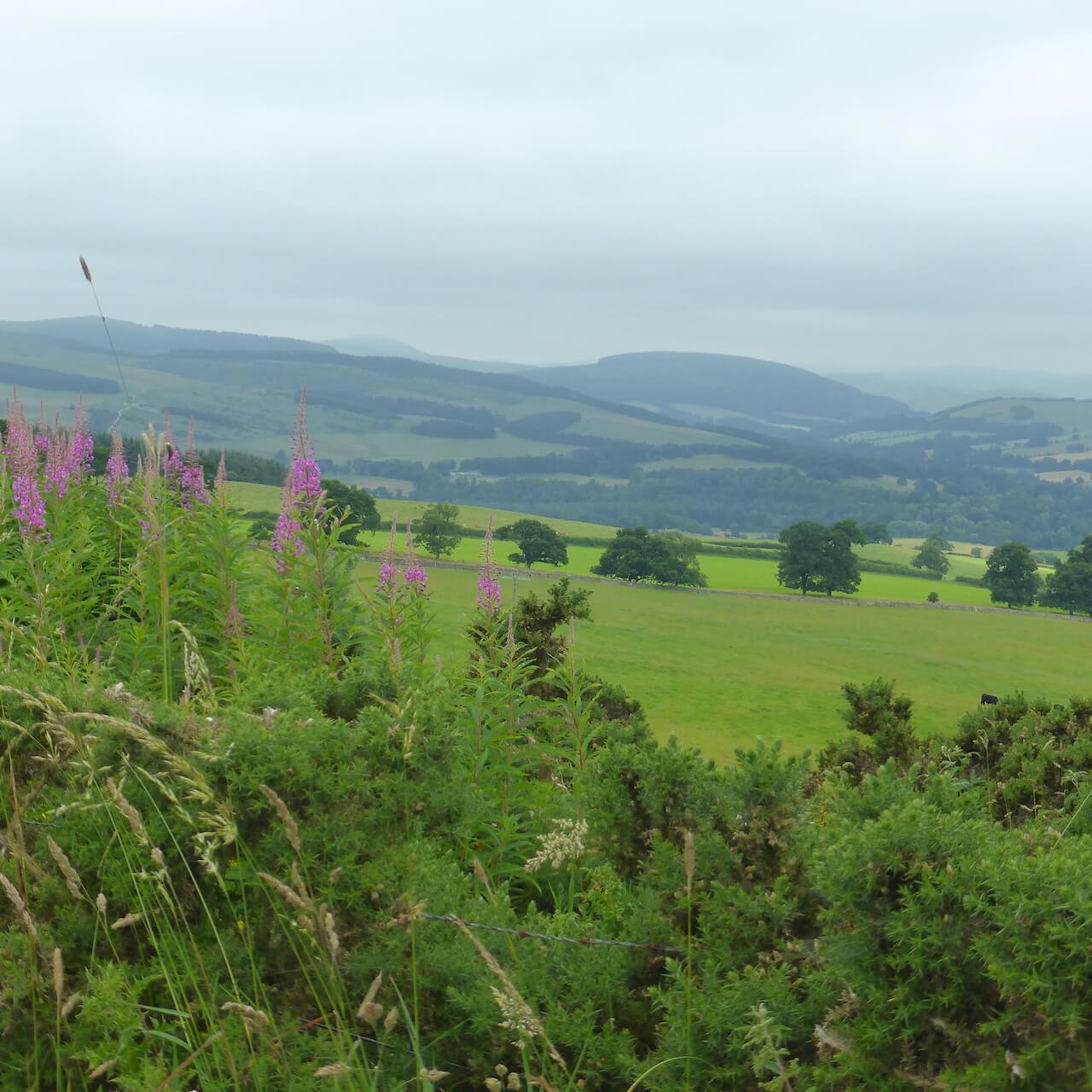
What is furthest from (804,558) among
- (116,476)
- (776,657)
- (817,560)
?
(116,476)

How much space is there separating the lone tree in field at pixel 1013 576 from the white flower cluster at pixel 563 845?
303 ft

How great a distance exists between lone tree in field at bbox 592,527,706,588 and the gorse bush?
64.6 meters

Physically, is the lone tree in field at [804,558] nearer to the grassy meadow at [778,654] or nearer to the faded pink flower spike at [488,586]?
the grassy meadow at [778,654]

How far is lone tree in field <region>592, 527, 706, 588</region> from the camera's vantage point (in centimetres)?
7125

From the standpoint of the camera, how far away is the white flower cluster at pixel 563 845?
12.5 feet

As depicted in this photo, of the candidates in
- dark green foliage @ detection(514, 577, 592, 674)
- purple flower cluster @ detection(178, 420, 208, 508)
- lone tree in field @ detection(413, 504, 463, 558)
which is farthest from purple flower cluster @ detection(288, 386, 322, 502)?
lone tree in field @ detection(413, 504, 463, 558)

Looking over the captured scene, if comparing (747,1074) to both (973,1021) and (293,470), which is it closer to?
(973,1021)

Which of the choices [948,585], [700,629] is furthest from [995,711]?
[948,585]

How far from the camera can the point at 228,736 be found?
343 centimetres

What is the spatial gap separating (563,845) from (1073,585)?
89910mm

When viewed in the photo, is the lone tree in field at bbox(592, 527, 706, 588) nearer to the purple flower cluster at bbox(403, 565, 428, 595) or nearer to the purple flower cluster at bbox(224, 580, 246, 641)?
the purple flower cluster at bbox(224, 580, 246, 641)

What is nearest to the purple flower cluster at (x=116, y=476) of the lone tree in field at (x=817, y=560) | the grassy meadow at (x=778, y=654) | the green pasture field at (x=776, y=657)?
the grassy meadow at (x=778, y=654)

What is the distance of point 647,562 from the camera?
71.9m

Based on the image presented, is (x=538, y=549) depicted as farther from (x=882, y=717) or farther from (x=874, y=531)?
(x=874, y=531)
